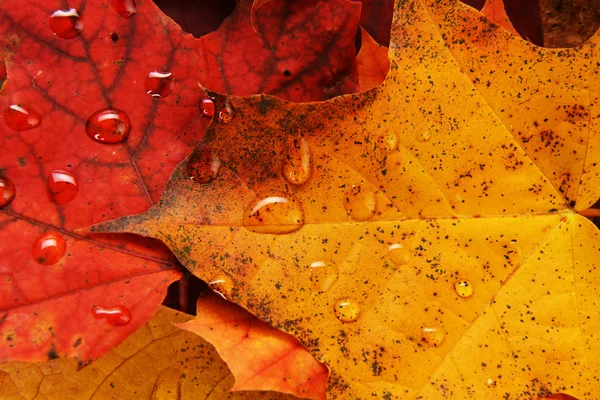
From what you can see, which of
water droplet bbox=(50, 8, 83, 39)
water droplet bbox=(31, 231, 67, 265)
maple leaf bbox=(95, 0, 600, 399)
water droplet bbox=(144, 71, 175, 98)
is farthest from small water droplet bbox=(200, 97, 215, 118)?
water droplet bbox=(31, 231, 67, 265)

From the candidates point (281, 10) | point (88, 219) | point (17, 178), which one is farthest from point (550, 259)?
point (17, 178)

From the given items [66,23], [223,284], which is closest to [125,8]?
[66,23]

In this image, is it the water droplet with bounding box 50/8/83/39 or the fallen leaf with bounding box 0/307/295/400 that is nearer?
the water droplet with bounding box 50/8/83/39

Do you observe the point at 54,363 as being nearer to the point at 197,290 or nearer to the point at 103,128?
the point at 197,290

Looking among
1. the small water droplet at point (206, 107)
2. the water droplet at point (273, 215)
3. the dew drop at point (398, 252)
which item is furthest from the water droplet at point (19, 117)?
the dew drop at point (398, 252)

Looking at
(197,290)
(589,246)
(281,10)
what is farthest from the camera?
(197,290)

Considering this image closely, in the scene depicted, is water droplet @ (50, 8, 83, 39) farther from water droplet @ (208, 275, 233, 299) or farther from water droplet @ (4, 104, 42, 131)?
water droplet @ (208, 275, 233, 299)
